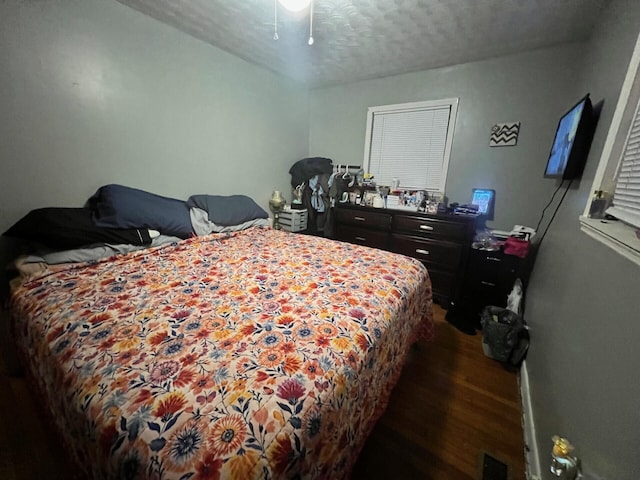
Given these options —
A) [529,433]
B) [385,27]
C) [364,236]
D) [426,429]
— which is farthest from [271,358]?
[385,27]

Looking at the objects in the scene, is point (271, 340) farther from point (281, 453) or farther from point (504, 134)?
point (504, 134)

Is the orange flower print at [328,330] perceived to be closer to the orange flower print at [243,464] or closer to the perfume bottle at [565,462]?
the orange flower print at [243,464]

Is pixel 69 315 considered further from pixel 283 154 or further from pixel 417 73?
pixel 417 73

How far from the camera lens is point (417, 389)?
151 centimetres

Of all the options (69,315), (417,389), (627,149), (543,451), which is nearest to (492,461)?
(543,451)

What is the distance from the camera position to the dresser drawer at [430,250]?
94.8 inches

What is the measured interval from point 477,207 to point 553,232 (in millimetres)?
750

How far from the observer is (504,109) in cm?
237

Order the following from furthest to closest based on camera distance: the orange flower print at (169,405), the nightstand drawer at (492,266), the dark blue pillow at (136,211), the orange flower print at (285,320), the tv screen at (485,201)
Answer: the tv screen at (485,201) < the nightstand drawer at (492,266) < the dark blue pillow at (136,211) < the orange flower print at (285,320) < the orange flower print at (169,405)

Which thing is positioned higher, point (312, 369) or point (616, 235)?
point (616, 235)

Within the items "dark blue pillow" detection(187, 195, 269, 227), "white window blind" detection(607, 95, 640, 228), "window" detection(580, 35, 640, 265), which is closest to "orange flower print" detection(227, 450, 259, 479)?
"window" detection(580, 35, 640, 265)

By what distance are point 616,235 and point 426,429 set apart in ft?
3.88

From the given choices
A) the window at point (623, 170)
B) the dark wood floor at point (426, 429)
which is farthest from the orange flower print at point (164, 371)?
the window at point (623, 170)

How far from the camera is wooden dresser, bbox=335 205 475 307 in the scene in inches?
93.2
